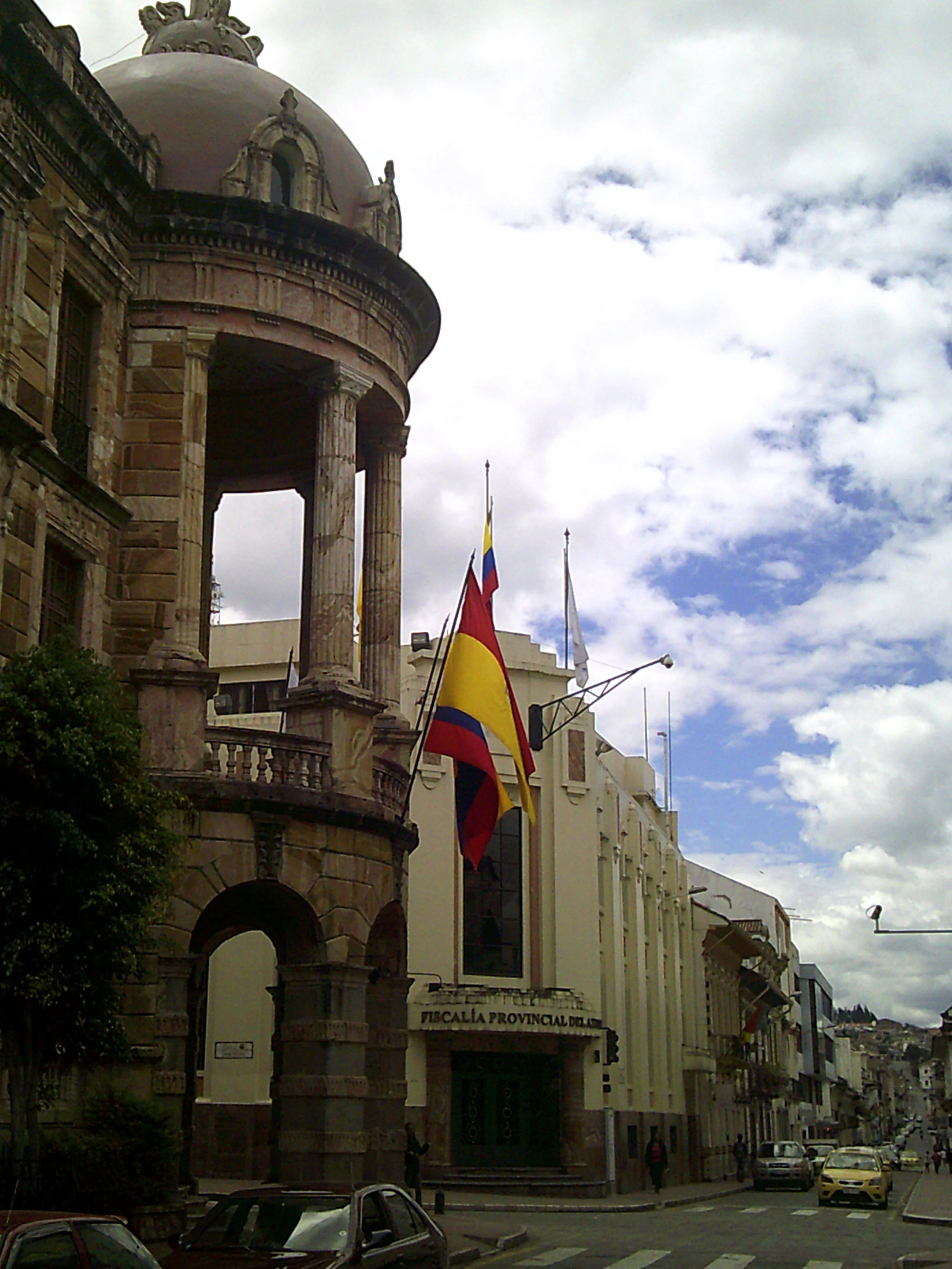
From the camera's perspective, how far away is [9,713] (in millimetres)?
14602

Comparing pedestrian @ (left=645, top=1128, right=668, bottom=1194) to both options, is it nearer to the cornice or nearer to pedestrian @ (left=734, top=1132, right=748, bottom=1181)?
pedestrian @ (left=734, top=1132, right=748, bottom=1181)

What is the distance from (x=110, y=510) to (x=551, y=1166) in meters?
24.0

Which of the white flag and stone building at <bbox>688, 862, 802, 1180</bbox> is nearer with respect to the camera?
the white flag

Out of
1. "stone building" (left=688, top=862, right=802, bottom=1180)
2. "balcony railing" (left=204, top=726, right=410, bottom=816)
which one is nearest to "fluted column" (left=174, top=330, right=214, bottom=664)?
"balcony railing" (left=204, top=726, right=410, bottom=816)

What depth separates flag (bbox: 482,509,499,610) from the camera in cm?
2594

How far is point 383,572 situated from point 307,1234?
1457 centimetres

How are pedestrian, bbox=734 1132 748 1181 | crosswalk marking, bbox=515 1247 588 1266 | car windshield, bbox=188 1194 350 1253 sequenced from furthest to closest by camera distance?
pedestrian, bbox=734 1132 748 1181
crosswalk marking, bbox=515 1247 588 1266
car windshield, bbox=188 1194 350 1253

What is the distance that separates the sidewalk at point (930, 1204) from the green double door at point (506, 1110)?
29.1ft

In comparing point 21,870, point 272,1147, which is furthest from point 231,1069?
point 21,870

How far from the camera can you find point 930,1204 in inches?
1521

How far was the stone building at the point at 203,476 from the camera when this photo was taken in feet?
63.6

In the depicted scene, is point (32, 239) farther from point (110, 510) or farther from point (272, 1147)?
point (272, 1147)

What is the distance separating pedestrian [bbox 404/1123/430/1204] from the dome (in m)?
15.5

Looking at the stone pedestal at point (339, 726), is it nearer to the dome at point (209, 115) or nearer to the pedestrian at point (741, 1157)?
the dome at point (209, 115)
